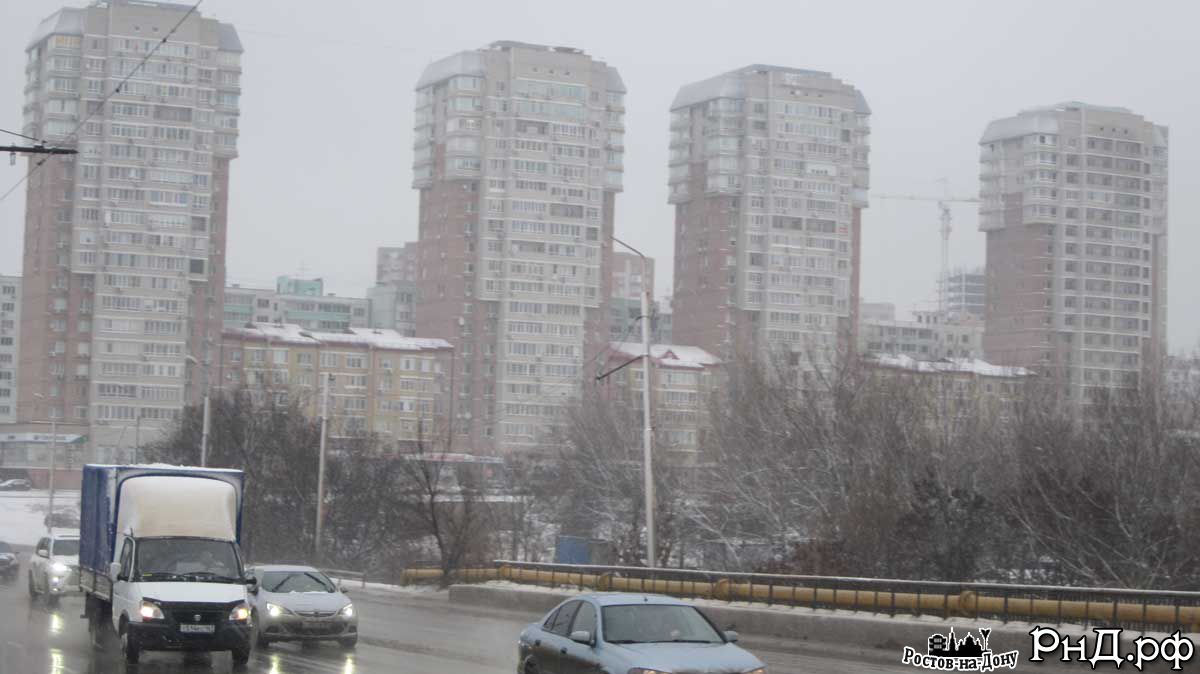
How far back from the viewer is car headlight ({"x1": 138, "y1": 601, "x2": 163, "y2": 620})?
20.7m

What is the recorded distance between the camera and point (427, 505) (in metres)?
52.3

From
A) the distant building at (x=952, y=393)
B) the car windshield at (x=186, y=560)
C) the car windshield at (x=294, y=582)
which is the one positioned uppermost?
the distant building at (x=952, y=393)

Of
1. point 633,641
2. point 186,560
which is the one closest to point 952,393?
point 186,560

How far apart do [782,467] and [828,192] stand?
329ft

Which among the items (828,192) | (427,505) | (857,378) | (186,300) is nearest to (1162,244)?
(828,192)

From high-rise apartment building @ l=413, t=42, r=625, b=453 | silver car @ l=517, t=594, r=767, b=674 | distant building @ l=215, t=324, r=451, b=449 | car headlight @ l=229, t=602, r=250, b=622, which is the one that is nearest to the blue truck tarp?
car headlight @ l=229, t=602, r=250, b=622

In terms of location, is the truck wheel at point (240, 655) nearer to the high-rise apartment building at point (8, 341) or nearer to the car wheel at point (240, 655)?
the car wheel at point (240, 655)

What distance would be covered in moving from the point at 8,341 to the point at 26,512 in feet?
267

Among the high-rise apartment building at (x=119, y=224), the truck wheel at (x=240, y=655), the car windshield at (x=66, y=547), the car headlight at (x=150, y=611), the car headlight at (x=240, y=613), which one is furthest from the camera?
the high-rise apartment building at (x=119, y=224)

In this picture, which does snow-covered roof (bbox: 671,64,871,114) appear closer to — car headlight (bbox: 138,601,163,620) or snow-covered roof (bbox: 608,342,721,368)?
snow-covered roof (bbox: 608,342,721,368)

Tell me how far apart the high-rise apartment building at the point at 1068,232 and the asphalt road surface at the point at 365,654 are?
135074 mm

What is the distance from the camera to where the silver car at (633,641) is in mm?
14180

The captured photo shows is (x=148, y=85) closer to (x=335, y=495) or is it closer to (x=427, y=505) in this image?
(x=335, y=495)

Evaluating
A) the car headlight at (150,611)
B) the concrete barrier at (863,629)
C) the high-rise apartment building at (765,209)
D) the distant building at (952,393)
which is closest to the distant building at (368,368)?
the high-rise apartment building at (765,209)
